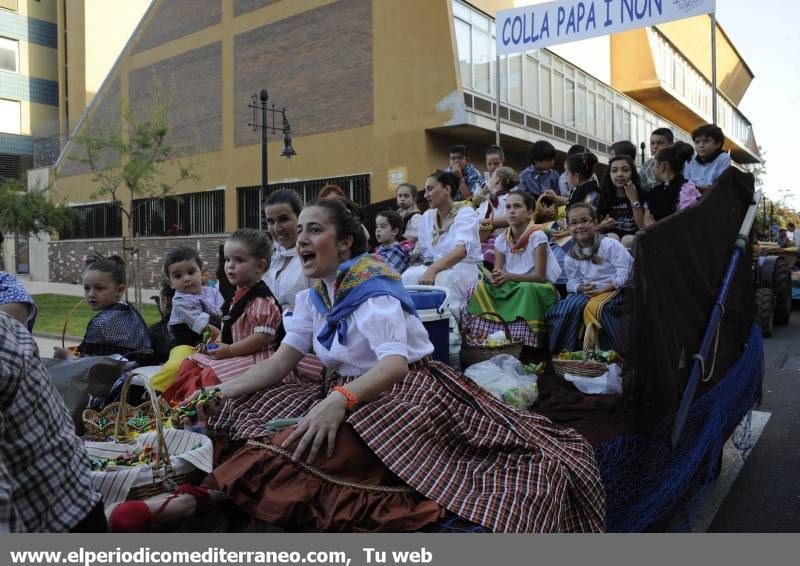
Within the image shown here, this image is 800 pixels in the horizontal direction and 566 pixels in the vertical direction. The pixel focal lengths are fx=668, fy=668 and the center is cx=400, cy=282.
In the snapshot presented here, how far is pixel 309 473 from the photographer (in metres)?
2.32

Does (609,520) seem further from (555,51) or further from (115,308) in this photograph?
(555,51)

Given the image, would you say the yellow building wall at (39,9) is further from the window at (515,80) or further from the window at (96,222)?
the window at (515,80)

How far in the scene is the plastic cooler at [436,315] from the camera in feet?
13.3

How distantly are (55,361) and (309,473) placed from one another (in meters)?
2.12

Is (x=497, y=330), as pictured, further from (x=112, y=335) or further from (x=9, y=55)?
(x=9, y=55)

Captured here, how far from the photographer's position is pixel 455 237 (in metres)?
5.86

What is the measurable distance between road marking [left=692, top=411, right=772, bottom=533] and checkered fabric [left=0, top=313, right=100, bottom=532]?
3.49m

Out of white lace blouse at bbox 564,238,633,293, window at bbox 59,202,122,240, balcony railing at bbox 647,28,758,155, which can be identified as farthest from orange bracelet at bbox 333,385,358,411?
balcony railing at bbox 647,28,758,155

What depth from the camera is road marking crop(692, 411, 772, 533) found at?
13.5 ft

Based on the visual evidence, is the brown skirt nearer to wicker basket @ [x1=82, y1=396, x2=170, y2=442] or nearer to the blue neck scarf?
the blue neck scarf

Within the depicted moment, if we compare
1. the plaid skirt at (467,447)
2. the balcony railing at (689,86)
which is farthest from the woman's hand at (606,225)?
the balcony railing at (689,86)

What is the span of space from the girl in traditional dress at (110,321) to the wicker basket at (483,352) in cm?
219
